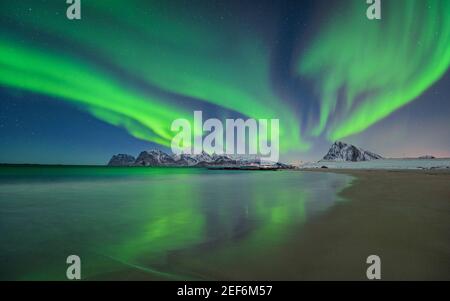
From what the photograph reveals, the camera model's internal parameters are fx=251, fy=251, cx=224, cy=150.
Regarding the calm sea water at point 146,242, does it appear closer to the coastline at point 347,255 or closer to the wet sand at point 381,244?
the coastline at point 347,255

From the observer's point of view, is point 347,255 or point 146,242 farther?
point 146,242

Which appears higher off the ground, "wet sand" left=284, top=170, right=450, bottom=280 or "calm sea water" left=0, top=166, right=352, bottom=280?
"wet sand" left=284, top=170, right=450, bottom=280

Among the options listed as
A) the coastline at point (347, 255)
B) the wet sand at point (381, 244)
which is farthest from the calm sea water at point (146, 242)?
the wet sand at point (381, 244)

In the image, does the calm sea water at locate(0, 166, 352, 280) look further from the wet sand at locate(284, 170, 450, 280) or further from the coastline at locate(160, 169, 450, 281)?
the wet sand at locate(284, 170, 450, 280)

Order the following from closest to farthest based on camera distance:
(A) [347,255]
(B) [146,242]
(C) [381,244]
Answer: (A) [347,255]
(C) [381,244]
(B) [146,242]

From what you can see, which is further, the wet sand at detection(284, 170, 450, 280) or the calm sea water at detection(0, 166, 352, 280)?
the calm sea water at detection(0, 166, 352, 280)

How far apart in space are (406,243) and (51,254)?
24.3ft

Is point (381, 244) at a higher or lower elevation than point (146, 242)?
higher

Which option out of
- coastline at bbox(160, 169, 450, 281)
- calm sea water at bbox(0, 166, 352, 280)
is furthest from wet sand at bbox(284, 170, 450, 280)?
calm sea water at bbox(0, 166, 352, 280)

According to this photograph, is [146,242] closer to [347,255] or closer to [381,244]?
[347,255]

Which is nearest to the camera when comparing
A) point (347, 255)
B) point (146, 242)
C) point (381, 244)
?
point (347, 255)

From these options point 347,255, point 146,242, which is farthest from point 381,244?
point 146,242
